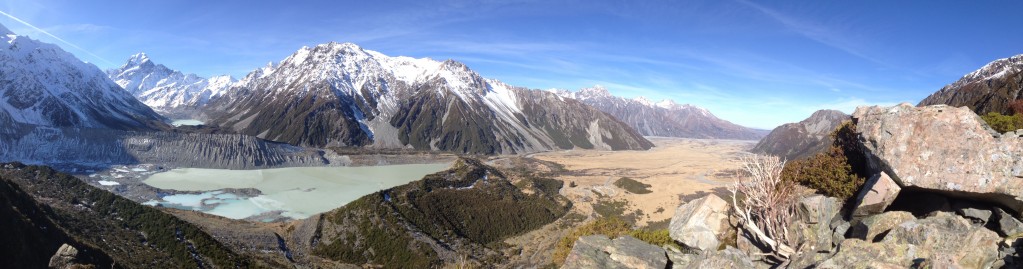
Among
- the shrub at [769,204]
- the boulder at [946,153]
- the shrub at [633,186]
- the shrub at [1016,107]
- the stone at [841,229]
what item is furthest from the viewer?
the shrub at [633,186]

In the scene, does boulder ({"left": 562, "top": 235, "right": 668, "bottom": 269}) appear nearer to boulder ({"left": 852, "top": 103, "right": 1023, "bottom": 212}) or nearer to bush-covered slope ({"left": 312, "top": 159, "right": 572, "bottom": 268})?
boulder ({"left": 852, "top": 103, "right": 1023, "bottom": 212})

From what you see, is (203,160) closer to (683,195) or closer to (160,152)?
(160,152)

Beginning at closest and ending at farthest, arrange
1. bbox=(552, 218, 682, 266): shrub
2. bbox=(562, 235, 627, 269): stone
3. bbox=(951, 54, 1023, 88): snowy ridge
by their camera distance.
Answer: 1. bbox=(562, 235, 627, 269): stone
2. bbox=(552, 218, 682, 266): shrub
3. bbox=(951, 54, 1023, 88): snowy ridge

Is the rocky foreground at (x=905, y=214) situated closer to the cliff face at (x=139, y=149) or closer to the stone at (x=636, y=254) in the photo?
Answer: the stone at (x=636, y=254)

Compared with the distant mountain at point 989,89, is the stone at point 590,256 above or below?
below

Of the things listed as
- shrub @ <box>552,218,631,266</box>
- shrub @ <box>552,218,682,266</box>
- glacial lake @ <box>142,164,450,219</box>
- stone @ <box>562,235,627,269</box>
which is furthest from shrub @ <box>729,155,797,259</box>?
glacial lake @ <box>142,164,450,219</box>

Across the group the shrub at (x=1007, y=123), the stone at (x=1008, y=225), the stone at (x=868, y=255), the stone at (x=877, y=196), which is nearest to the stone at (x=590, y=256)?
the stone at (x=868, y=255)

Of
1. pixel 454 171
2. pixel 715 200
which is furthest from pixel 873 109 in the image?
pixel 454 171
